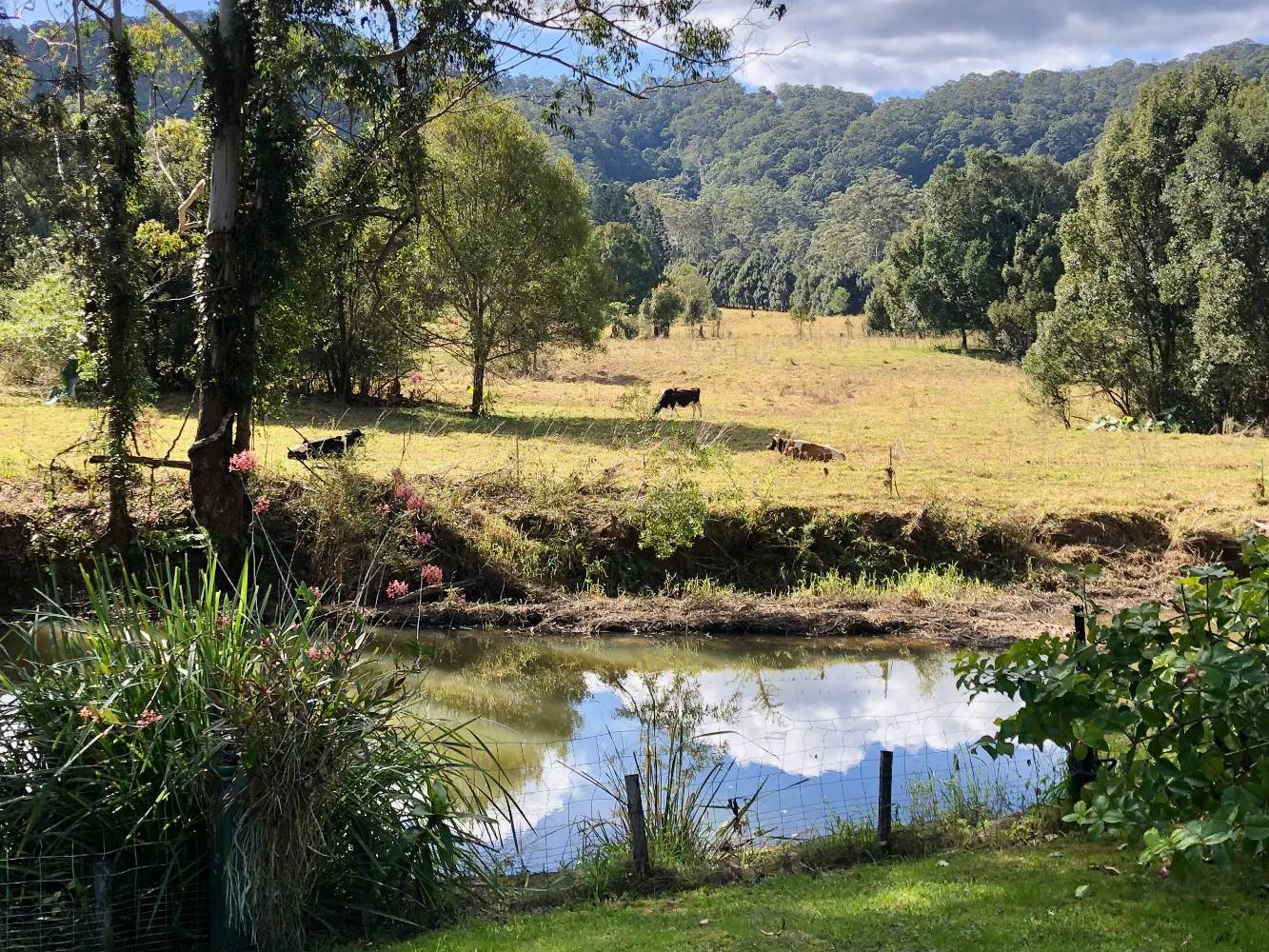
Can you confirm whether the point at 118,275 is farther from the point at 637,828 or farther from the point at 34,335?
the point at 34,335

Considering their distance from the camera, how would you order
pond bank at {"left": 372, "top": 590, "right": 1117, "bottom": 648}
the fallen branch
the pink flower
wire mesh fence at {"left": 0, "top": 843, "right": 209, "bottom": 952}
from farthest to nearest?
pond bank at {"left": 372, "top": 590, "right": 1117, "bottom": 648}
the fallen branch
the pink flower
wire mesh fence at {"left": 0, "top": 843, "right": 209, "bottom": 952}

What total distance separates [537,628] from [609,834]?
22.8 ft

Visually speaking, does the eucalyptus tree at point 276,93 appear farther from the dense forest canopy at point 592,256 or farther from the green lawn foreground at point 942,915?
the green lawn foreground at point 942,915

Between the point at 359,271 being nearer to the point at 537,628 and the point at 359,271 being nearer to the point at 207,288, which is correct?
the point at 207,288

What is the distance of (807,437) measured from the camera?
81.7 feet

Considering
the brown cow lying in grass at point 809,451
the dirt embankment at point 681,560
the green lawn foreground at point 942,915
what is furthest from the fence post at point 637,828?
the brown cow lying in grass at point 809,451

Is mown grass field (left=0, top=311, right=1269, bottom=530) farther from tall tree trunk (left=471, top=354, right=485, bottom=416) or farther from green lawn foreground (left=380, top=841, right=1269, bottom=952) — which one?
green lawn foreground (left=380, top=841, right=1269, bottom=952)

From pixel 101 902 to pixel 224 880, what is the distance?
55 cm

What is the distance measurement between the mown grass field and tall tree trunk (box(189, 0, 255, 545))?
167cm

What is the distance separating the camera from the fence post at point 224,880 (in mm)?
5418

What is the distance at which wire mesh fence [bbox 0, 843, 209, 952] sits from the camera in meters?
5.16

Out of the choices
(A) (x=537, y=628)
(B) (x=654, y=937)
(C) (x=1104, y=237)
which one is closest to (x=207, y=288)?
(A) (x=537, y=628)

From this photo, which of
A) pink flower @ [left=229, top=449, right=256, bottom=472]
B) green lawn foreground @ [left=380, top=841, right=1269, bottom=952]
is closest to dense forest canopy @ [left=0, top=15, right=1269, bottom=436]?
pink flower @ [left=229, top=449, right=256, bottom=472]

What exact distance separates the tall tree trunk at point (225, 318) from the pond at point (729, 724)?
123 inches
